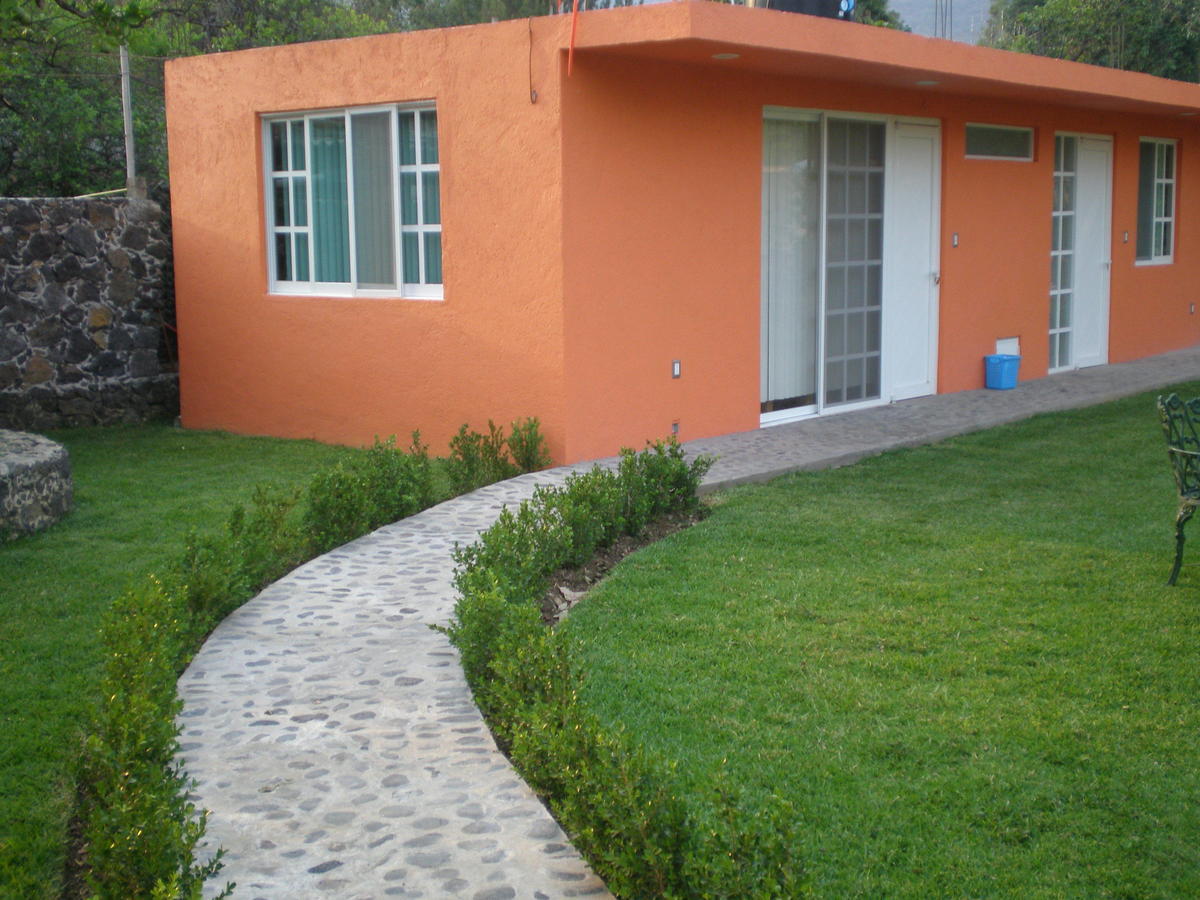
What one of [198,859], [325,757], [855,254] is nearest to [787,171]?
[855,254]

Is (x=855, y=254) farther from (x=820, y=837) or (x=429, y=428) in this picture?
(x=820, y=837)

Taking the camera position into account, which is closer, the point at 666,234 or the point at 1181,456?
A: the point at 1181,456

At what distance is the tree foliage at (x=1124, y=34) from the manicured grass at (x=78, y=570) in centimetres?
2047

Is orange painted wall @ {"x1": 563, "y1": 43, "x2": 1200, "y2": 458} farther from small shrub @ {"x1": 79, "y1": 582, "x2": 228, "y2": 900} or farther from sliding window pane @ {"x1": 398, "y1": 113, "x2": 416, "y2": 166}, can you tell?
small shrub @ {"x1": 79, "y1": 582, "x2": 228, "y2": 900}

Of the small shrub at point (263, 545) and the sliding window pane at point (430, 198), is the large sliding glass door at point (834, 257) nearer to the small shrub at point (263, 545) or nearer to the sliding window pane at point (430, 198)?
the sliding window pane at point (430, 198)

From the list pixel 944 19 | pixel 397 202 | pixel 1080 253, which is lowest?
pixel 1080 253

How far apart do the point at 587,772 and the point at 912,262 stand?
958cm

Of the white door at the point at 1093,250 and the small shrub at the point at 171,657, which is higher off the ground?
the white door at the point at 1093,250

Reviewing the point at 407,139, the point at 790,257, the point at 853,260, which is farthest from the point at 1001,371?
the point at 407,139

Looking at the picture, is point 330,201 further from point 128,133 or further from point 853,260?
point 853,260

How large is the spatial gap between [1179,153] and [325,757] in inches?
621

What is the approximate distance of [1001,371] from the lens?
13.3m

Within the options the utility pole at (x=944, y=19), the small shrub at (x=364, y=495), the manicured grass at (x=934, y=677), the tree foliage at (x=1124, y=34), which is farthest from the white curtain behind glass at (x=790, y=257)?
the tree foliage at (x=1124, y=34)

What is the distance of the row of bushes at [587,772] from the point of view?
3.24 meters
